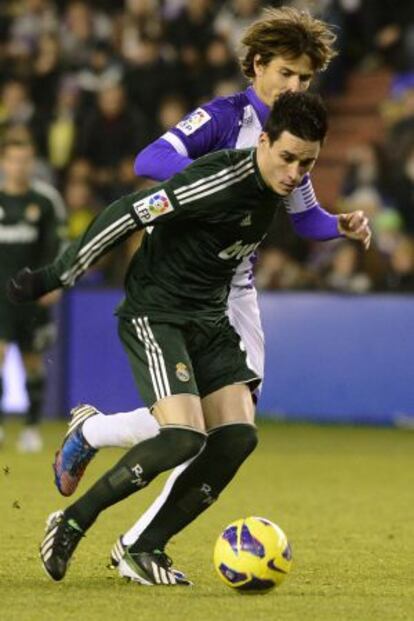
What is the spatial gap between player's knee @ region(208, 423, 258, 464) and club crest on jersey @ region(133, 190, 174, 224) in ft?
2.97

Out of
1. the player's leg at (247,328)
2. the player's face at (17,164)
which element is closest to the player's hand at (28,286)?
the player's leg at (247,328)

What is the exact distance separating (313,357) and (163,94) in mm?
3508

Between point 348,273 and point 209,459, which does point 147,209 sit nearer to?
point 209,459

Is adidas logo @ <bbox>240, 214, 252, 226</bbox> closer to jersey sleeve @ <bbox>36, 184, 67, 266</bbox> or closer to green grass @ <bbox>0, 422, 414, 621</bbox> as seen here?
green grass @ <bbox>0, 422, 414, 621</bbox>

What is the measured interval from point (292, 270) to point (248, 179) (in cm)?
902

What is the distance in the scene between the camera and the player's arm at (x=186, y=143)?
6.68 metres

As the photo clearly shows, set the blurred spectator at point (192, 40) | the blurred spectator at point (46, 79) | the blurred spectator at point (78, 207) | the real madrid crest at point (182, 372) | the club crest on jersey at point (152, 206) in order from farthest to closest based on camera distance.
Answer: the blurred spectator at point (46, 79) < the blurred spectator at point (192, 40) < the blurred spectator at point (78, 207) < the real madrid crest at point (182, 372) < the club crest on jersey at point (152, 206)

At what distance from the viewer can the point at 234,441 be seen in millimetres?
6645

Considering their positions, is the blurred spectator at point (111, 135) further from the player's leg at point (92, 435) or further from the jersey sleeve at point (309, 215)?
the player's leg at point (92, 435)

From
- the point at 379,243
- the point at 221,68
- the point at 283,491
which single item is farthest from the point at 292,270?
the point at 283,491

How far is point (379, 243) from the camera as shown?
1514 cm

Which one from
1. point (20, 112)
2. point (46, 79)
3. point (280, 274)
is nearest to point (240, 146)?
point (280, 274)

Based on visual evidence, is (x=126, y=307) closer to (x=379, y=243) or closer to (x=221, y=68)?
(x=379, y=243)

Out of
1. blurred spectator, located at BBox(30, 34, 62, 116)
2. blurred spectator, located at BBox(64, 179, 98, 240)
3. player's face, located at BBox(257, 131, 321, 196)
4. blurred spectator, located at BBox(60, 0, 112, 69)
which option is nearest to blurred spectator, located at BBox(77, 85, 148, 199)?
blurred spectator, located at BBox(64, 179, 98, 240)
